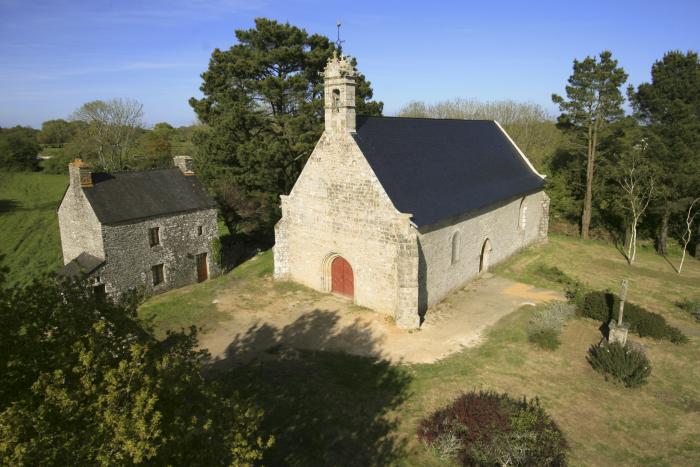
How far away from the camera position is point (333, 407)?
13375 mm

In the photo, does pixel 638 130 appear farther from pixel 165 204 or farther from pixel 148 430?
pixel 148 430

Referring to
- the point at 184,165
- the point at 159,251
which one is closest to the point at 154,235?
the point at 159,251

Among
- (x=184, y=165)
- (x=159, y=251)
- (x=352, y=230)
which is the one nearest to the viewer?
(x=352, y=230)

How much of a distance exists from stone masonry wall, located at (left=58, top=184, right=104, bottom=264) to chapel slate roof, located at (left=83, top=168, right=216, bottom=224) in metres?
0.64

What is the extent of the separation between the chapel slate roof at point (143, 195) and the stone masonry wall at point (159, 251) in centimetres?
41

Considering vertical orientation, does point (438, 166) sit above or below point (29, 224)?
above

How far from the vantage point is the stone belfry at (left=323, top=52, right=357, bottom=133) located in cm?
1920

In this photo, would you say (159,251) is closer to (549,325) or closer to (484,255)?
(484,255)

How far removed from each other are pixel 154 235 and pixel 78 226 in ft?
12.0

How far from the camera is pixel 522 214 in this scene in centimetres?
2855

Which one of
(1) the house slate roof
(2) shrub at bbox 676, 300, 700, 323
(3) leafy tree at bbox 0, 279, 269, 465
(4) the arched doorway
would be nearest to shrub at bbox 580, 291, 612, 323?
(2) shrub at bbox 676, 300, 700, 323

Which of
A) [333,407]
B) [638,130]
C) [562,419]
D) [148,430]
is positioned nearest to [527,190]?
[638,130]

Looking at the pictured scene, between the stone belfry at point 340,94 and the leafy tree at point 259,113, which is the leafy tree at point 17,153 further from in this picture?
the stone belfry at point 340,94

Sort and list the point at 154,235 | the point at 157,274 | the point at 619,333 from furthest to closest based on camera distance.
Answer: the point at 157,274 < the point at 154,235 < the point at 619,333
